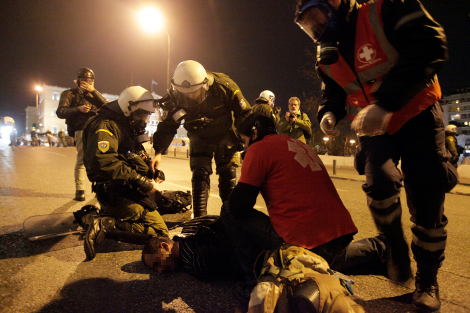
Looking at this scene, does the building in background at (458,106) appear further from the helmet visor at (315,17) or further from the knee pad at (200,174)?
the helmet visor at (315,17)

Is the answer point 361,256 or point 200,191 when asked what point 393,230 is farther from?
point 200,191

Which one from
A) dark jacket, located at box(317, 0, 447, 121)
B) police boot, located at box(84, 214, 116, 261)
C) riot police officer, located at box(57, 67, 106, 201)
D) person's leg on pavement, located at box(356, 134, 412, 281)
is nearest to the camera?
dark jacket, located at box(317, 0, 447, 121)

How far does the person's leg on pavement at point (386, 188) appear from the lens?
5.51 feet

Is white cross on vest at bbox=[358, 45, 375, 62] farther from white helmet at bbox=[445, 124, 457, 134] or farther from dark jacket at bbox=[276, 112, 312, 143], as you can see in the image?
white helmet at bbox=[445, 124, 457, 134]

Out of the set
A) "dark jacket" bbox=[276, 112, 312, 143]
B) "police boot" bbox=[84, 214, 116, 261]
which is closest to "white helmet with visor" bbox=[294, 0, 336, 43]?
"police boot" bbox=[84, 214, 116, 261]

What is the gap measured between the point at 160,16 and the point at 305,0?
42.0 ft

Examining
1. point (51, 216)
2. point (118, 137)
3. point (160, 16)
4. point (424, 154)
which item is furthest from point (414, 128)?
point (160, 16)

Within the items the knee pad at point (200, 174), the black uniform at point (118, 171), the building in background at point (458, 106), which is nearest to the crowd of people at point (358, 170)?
the black uniform at point (118, 171)

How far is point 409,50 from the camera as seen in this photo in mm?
1478

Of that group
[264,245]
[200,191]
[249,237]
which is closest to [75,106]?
[200,191]

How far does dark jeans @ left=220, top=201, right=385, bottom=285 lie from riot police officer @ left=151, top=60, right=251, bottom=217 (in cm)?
136

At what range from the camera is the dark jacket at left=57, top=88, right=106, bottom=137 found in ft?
15.3

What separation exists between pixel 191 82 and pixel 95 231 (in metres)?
1.62

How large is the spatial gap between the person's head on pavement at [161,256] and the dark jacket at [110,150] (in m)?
0.82
